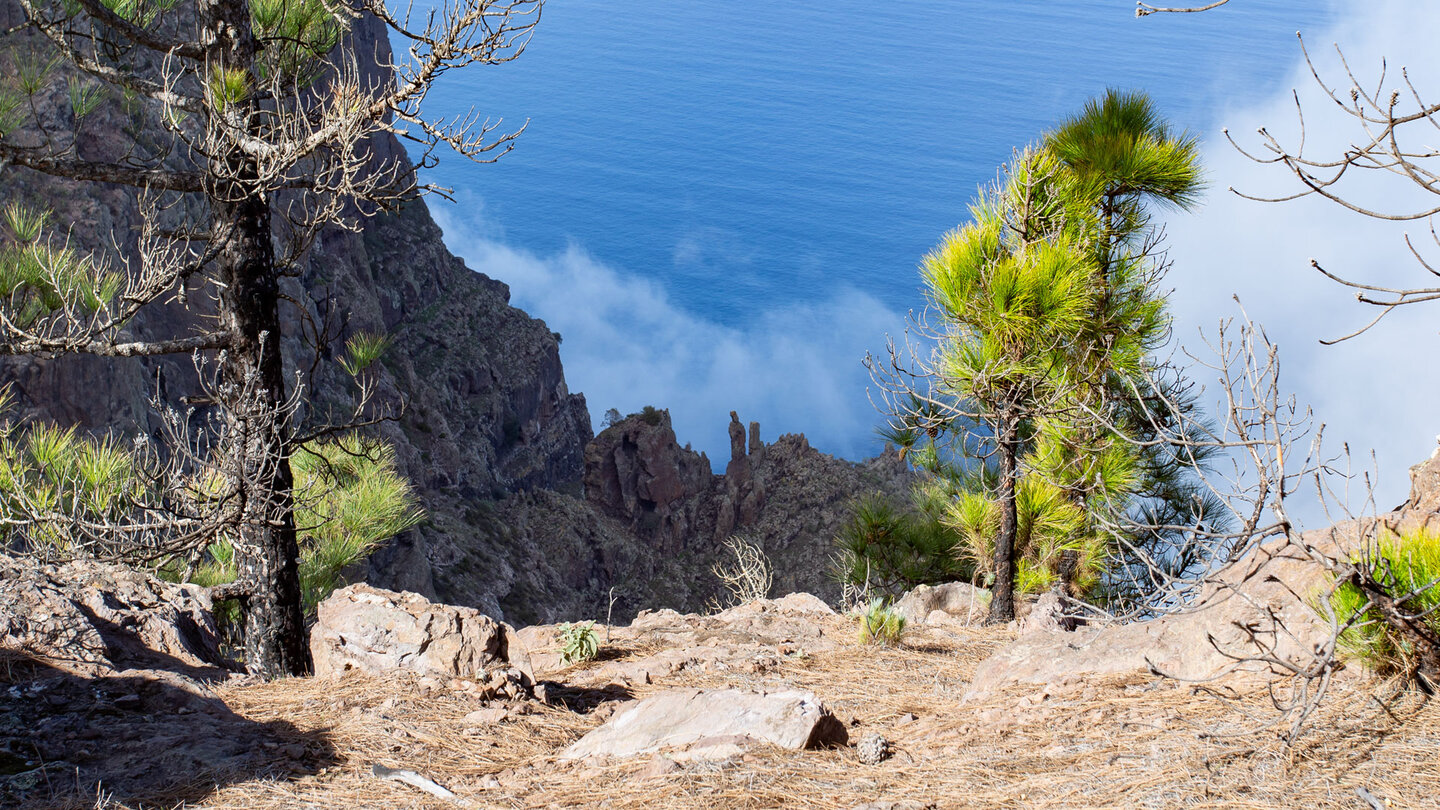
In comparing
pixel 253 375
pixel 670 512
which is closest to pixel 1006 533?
pixel 253 375

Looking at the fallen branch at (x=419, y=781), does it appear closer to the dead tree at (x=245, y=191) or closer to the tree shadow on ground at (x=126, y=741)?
the tree shadow on ground at (x=126, y=741)

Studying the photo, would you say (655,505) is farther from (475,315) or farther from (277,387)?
Result: (277,387)

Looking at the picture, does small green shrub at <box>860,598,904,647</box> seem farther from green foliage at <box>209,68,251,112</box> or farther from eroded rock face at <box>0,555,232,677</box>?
green foliage at <box>209,68,251,112</box>

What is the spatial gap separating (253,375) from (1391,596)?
181 inches

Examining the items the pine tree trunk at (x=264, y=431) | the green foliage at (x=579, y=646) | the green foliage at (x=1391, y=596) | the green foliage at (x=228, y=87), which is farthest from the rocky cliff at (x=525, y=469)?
the green foliage at (x=1391, y=596)

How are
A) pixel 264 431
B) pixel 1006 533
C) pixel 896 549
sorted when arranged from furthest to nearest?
pixel 896 549, pixel 1006 533, pixel 264 431

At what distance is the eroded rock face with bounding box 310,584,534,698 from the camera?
4207mm

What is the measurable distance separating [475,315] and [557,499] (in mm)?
10034

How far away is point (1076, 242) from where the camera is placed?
20.2ft

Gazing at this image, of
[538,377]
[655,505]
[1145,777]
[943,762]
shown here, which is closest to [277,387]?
[943,762]

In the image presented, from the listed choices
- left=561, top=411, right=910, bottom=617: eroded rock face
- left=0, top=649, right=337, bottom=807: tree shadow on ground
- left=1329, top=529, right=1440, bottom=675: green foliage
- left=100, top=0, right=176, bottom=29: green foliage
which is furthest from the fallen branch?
left=561, top=411, right=910, bottom=617: eroded rock face

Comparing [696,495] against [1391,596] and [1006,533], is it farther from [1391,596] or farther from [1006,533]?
[1391,596]

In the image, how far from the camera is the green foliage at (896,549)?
8.38 m

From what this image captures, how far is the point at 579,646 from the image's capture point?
15.9 ft
